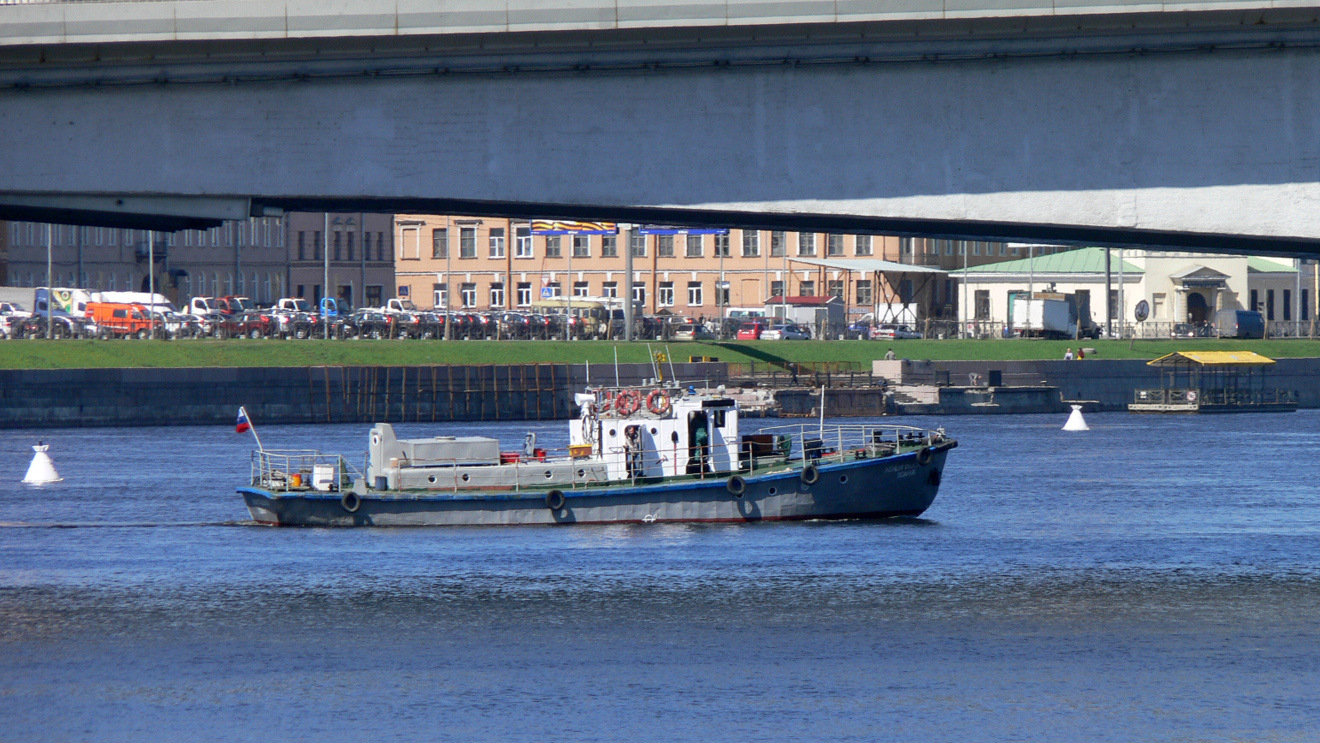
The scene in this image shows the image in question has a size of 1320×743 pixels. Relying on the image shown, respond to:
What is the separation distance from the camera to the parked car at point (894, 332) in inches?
3814

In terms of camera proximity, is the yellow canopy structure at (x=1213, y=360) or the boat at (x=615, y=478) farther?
the yellow canopy structure at (x=1213, y=360)

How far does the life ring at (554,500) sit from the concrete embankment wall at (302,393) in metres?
38.4

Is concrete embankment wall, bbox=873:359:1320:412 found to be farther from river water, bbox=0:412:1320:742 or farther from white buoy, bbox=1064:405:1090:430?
river water, bbox=0:412:1320:742

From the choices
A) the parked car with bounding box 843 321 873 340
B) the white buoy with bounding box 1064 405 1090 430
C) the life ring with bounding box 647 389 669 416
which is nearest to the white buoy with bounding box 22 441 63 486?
the life ring with bounding box 647 389 669 416

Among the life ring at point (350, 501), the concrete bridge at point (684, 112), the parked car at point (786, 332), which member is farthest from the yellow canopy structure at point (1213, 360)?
the concrete bridge at point (684, 112)

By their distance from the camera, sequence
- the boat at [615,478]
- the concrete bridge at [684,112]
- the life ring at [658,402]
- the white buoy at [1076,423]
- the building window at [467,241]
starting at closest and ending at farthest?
the concrete bridge at [684,112]
the life ring at [658,402]
the boat at [615,478]
the white buoy at [1076,423]
the building window at [467,241]

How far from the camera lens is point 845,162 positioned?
19.7 metres

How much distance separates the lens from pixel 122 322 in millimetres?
81625

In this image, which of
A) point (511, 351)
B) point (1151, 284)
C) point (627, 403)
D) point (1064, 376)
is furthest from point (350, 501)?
point (1151, 284)

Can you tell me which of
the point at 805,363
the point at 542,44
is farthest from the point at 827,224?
the point at 805,363

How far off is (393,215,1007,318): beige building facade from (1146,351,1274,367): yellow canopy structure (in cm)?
2738

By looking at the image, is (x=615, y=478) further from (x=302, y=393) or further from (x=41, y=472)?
(x=302, y=393)

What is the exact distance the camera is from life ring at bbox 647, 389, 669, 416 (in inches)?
1543

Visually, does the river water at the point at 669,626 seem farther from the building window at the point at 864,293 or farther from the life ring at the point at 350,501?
the building window at the point at 864,293
